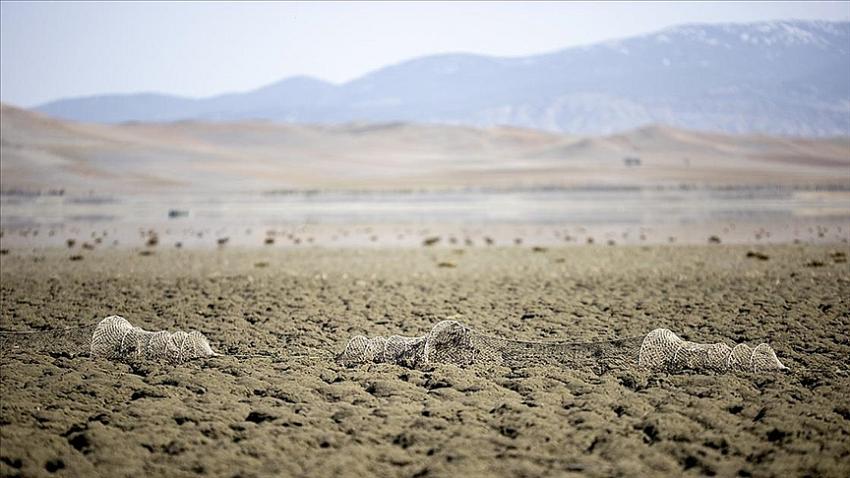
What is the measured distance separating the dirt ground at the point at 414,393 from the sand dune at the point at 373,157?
25356mm

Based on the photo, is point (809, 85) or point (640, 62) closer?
point (809, 85)

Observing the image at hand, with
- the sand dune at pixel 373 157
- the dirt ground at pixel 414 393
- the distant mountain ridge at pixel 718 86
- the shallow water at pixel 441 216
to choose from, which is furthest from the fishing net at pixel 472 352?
the sand dune at pixel 373 157

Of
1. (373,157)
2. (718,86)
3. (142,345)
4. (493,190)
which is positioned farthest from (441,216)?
(718,86)

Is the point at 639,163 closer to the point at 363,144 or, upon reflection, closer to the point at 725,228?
the point at 363,144

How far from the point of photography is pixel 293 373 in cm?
521

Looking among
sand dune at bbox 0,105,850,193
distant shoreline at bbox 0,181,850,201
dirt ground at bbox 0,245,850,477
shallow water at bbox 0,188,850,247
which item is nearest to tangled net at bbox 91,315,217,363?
dirt ground at bbox 0,245,850,477

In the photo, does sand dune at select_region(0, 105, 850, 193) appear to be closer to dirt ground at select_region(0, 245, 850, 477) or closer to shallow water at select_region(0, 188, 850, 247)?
shallow water at select_region(0, 188, 850, 247)

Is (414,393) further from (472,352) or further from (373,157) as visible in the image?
(373,157)

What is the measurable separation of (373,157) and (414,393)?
202 feet

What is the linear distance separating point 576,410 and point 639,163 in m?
52.3

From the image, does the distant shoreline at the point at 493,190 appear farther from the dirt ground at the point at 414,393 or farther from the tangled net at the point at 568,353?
the tangled net at the point at 568,353

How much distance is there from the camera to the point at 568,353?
231 inches

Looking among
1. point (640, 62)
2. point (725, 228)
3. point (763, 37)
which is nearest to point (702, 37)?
point (763, 37)

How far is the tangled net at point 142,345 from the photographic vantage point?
5.59m
